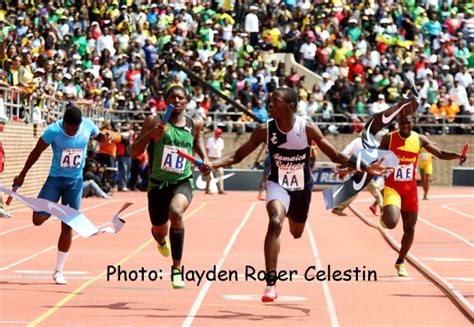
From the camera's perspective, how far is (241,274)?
46.8 feet

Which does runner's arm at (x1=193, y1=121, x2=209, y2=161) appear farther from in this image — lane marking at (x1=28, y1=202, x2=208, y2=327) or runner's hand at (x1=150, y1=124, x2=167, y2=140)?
lane marking at (x1=28, y1=202, x2=208, y2=327)

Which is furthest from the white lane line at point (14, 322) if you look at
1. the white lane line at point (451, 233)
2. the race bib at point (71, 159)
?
the white lane line at point (451, 233)

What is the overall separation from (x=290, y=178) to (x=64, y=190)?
2885mm

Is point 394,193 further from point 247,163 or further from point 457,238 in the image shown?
point 247,163

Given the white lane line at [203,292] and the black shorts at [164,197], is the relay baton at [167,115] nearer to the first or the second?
the black shorts at [164,197]

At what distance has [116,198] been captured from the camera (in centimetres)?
3178

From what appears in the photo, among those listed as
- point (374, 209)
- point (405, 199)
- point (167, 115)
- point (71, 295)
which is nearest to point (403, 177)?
point (405, 199)

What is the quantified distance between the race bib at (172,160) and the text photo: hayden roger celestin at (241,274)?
1.41m

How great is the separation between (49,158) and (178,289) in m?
17.7

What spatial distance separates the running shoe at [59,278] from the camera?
12.9 metres

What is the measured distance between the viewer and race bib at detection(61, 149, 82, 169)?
13.3 metres

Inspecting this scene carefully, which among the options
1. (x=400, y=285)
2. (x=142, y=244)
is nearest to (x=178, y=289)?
(x=400, y=285)

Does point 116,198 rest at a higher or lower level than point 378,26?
lower

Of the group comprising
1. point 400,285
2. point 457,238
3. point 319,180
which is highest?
point 400,285
